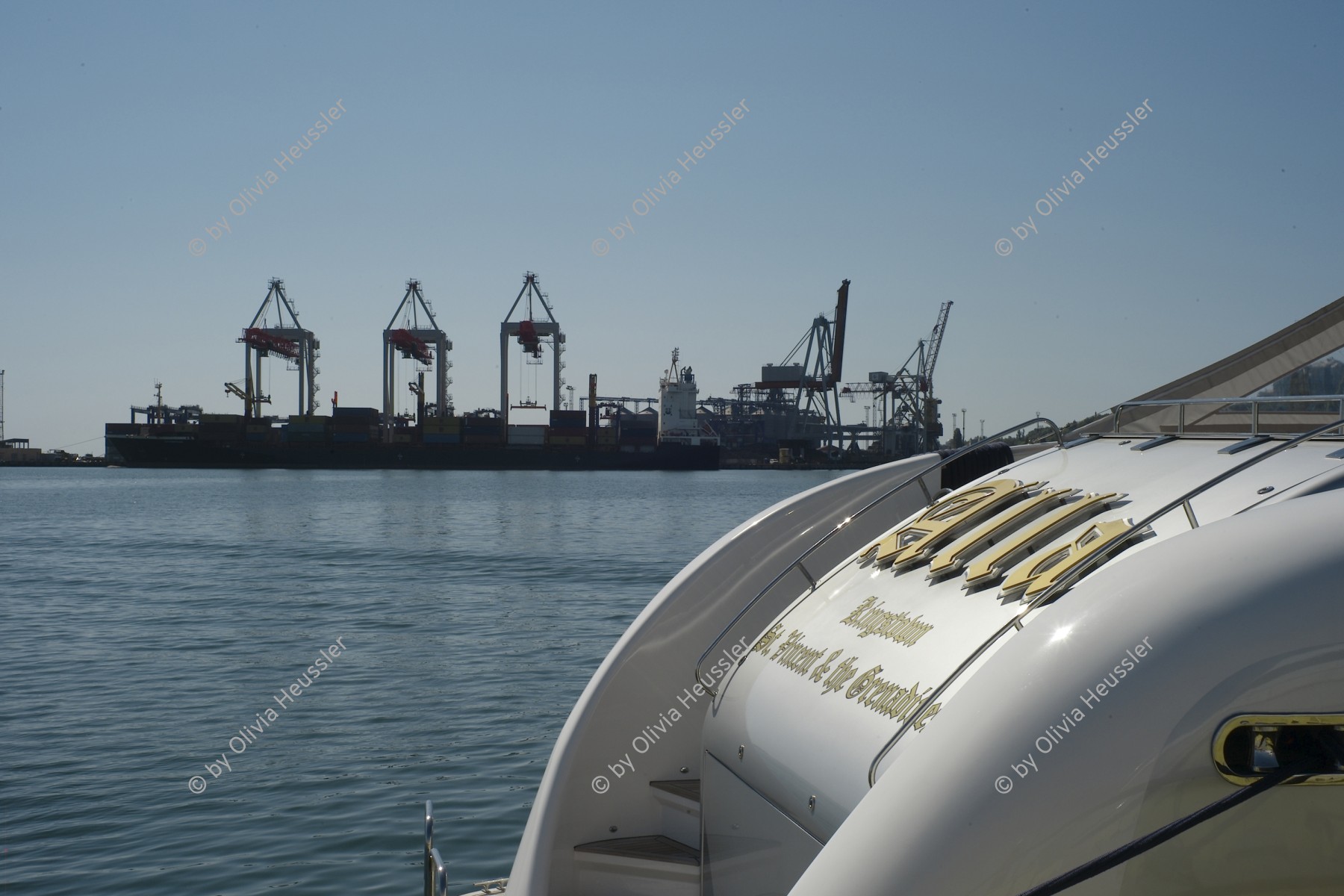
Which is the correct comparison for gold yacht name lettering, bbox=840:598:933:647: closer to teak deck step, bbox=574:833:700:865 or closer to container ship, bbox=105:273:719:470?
teak deck step, bbox=574:833:700:865

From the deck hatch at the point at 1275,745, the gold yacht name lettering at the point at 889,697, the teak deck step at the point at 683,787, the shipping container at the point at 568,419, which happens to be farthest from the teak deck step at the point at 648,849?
the shipping container at the point at 568,419

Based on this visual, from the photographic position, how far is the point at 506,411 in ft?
280

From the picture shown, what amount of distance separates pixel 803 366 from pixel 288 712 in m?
87.6

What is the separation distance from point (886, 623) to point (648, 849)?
1.45 metres

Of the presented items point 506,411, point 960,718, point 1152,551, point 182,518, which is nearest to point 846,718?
point 960,718

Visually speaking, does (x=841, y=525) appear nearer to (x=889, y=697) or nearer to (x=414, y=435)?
(x=889, y=697)

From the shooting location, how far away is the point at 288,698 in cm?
1105

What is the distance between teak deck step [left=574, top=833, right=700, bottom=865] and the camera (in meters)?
3.67

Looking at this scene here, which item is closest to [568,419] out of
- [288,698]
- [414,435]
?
[414,435]

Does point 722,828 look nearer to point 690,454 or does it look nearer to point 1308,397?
point 1308,397

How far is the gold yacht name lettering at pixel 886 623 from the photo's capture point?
2746mm

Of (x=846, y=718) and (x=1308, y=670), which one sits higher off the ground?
(x=1308, y=670)

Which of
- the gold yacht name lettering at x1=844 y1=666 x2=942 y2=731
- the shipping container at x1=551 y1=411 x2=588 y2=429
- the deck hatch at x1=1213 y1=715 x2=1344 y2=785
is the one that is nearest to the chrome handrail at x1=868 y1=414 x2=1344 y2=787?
the gold yacht name lettering at x1=844 y1=666 x2=942 y2=731

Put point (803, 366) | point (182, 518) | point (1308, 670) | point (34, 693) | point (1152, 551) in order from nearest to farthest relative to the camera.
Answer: point (1308, 670)
point (1152, 551)
point (34, 693)
point (182, 518)
point (803, 366)
